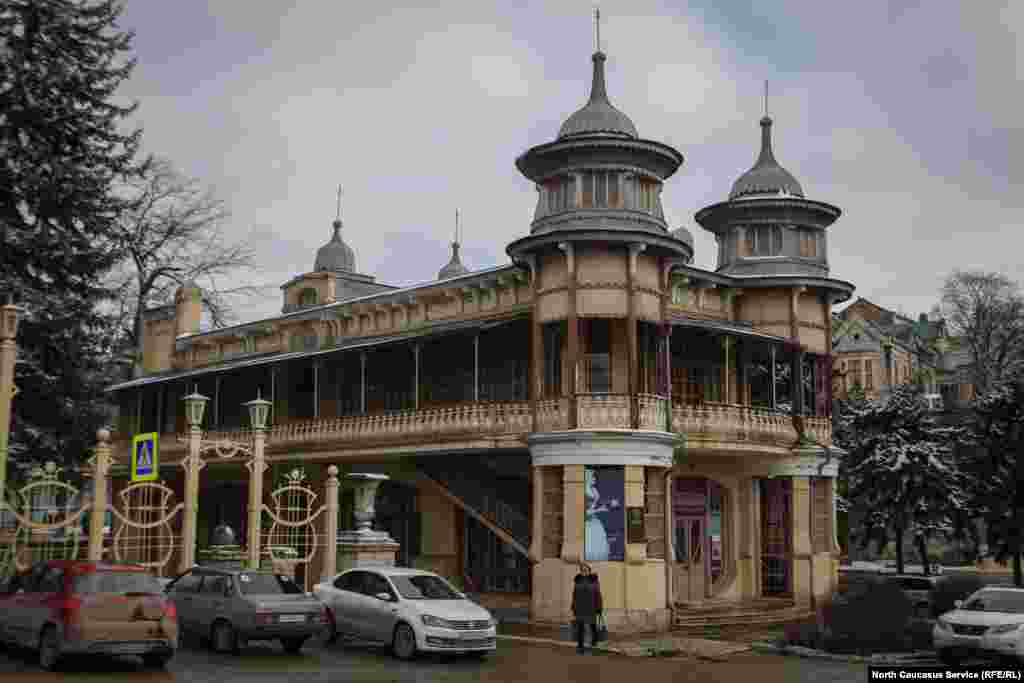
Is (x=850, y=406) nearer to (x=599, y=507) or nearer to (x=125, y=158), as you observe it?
(x=599, y=507)

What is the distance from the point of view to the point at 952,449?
146 ft

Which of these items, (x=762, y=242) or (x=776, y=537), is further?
(x=762, y=242)

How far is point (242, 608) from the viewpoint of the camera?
18359 millimetres

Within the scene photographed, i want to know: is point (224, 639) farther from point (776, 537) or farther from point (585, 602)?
point (776, 537)

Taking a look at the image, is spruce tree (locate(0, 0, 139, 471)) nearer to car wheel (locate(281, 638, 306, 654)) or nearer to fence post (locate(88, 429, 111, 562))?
fence post (locate(88, 429, 111, 562))

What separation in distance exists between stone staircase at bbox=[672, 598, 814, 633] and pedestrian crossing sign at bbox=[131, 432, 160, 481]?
12197 mm

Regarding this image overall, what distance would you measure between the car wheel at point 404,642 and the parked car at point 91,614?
4.13 metres

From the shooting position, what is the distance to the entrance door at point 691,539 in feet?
101

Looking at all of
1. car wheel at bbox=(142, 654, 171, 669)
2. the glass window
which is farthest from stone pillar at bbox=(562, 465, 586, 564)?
car wheel at bbox=(142, 654, 171, 669)

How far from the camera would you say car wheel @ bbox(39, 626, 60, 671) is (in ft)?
51.2

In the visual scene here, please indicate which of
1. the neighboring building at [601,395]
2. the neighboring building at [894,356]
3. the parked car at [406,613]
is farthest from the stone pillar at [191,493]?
the neighboring building at [894,356]

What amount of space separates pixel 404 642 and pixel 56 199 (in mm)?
15662

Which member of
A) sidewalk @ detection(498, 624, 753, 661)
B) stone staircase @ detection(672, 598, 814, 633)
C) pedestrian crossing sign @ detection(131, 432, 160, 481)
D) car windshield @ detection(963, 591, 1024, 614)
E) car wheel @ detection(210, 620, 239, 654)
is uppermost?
pedestrian crossing sign @ detection(131, 432, 160, 481)

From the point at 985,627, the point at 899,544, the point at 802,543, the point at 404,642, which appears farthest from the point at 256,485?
the point at 899,544
